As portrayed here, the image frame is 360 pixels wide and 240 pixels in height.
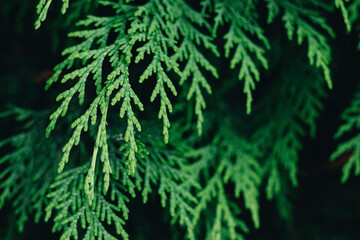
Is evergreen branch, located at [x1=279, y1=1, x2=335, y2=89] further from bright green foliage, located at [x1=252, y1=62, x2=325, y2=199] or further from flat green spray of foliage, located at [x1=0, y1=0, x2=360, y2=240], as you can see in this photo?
bright green foliage, located at [x1=252, y1=62, x2=325, y2=199]

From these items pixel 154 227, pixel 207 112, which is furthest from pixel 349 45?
pixel 154 227

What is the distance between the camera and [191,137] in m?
2.81

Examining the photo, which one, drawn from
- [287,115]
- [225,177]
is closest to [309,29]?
[287,115]

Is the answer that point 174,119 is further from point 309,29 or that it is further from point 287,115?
point 309,29

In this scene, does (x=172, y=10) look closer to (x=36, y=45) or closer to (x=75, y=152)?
(x=75, y=152)

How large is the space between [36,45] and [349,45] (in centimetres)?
287

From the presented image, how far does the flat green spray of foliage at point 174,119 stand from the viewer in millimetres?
1926

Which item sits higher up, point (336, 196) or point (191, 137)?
point (191, 137)

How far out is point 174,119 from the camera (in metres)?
2.97

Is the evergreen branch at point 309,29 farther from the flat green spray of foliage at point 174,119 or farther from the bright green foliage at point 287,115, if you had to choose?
the bright green foliage at point 287,115

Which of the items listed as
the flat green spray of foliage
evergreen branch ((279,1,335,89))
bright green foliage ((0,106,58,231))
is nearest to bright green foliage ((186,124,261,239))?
the flat green spray of foliage

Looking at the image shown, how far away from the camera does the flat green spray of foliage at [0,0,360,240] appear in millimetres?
1926

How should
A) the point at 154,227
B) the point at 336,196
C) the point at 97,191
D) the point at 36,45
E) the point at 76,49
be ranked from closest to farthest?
the point at 76,49, the point at 97,191, the point at 154,227, the point at 36,45, the point at 336,196

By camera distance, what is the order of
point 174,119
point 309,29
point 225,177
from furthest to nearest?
1. point 174,119
2. point 225,177
3. point 309,29
